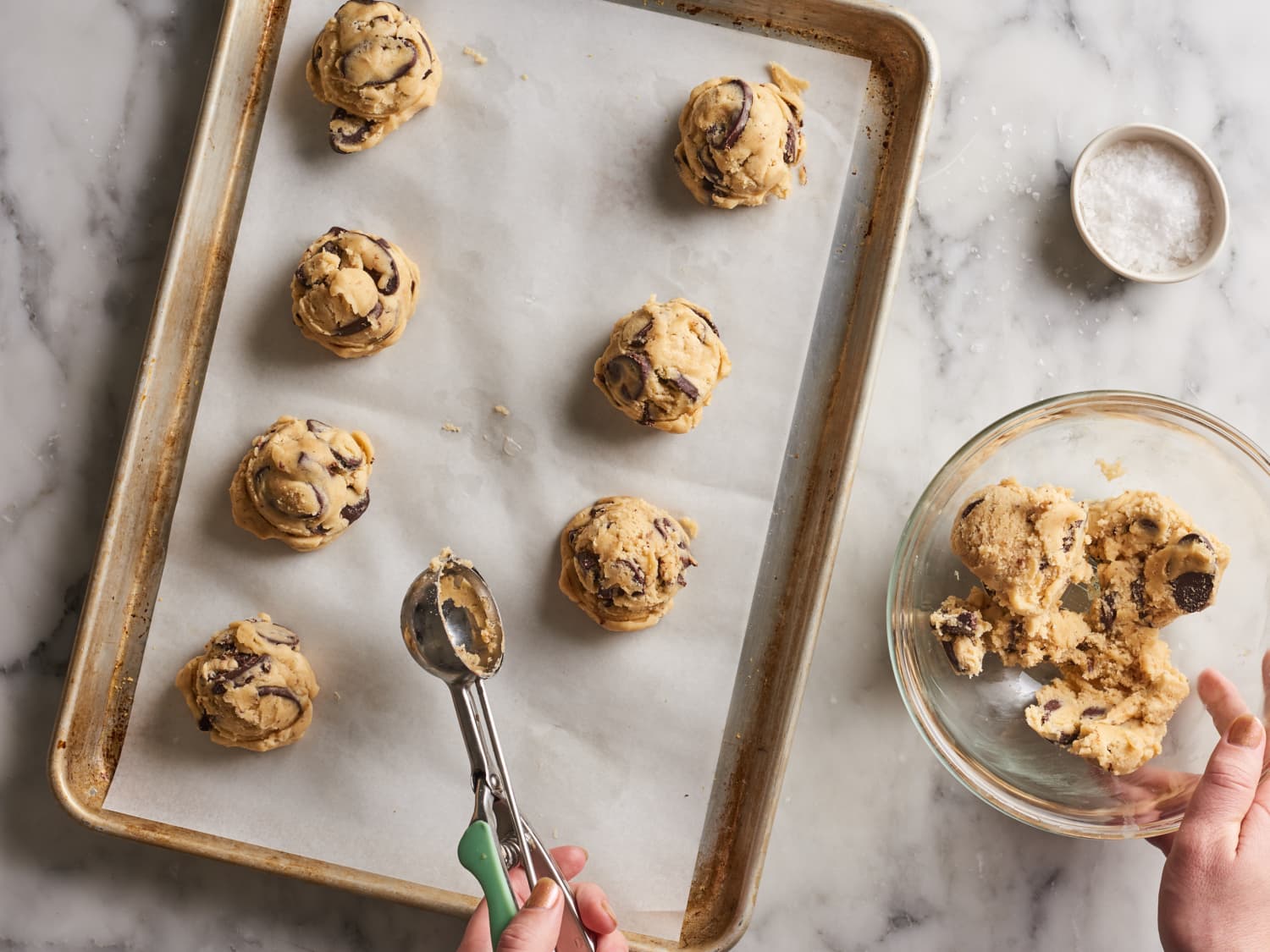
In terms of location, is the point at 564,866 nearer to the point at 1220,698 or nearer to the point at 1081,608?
the point at 1081,608

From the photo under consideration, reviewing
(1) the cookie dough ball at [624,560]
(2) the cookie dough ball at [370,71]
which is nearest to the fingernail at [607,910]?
(1) the cookie dough ball at [624,560]

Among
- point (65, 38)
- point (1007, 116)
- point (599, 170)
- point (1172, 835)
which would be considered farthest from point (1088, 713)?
point (65, 38)

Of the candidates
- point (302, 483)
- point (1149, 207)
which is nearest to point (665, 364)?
point (302, 483)

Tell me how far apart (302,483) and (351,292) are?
0.39 m

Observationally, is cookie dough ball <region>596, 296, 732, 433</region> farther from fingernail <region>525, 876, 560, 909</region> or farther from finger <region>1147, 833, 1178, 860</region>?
finger <region>1147, 833, 1178, 860</region>

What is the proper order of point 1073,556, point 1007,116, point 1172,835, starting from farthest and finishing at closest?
point 1007,116
point 1172,835
point 1073,556

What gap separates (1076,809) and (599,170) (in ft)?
5.34

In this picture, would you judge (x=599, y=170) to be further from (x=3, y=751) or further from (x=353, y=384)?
(x=3, y=751)

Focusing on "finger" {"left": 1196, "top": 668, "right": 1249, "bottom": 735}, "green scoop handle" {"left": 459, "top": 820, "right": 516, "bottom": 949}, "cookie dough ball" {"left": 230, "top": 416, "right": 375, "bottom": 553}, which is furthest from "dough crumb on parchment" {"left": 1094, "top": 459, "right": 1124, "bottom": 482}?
"cookie dough ball" {"left": 230, "top": 416, "right": 375, "bottom": 553}

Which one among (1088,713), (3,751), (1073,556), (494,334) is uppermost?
(494,334)

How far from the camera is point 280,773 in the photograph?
2.08 metres

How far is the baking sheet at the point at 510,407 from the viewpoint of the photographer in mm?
2074

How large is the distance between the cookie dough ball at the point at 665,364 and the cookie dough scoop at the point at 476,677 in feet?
1.61

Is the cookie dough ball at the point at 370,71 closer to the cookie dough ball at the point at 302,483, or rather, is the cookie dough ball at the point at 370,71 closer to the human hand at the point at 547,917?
the cookie dough ball at the point at 302,483
